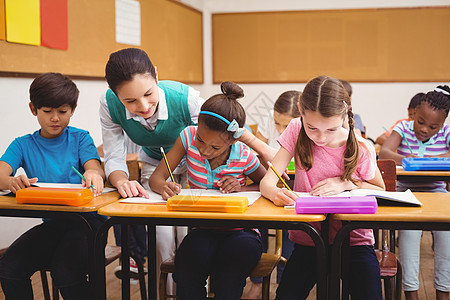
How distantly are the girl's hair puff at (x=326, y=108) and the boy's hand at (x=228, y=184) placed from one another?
0.82ft

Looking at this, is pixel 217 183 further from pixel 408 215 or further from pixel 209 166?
pixel 408 215

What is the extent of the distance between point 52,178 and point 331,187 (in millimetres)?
1135

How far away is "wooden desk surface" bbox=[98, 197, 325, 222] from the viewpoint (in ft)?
4.83

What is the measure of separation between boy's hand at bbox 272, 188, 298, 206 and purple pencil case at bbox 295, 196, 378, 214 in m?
0.11

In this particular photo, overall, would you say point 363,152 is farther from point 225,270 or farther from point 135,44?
point 135,44

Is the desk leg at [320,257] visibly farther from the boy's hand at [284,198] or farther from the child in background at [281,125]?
the child in background at [281,125]

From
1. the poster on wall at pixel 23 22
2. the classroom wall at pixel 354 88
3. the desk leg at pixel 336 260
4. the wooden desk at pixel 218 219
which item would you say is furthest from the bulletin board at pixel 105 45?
the desk leg at pixel 336 260

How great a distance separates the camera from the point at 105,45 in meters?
4.20

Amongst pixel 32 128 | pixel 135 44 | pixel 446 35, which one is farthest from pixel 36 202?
pixel 446 35

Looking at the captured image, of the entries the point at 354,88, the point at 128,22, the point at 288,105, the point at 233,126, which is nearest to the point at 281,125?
the point at 288,105

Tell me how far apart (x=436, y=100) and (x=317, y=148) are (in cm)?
129

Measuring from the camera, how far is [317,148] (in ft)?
6.17

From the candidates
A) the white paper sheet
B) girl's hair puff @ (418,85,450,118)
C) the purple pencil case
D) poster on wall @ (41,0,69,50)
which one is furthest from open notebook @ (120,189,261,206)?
the white paper sheet

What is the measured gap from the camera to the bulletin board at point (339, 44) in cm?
590
